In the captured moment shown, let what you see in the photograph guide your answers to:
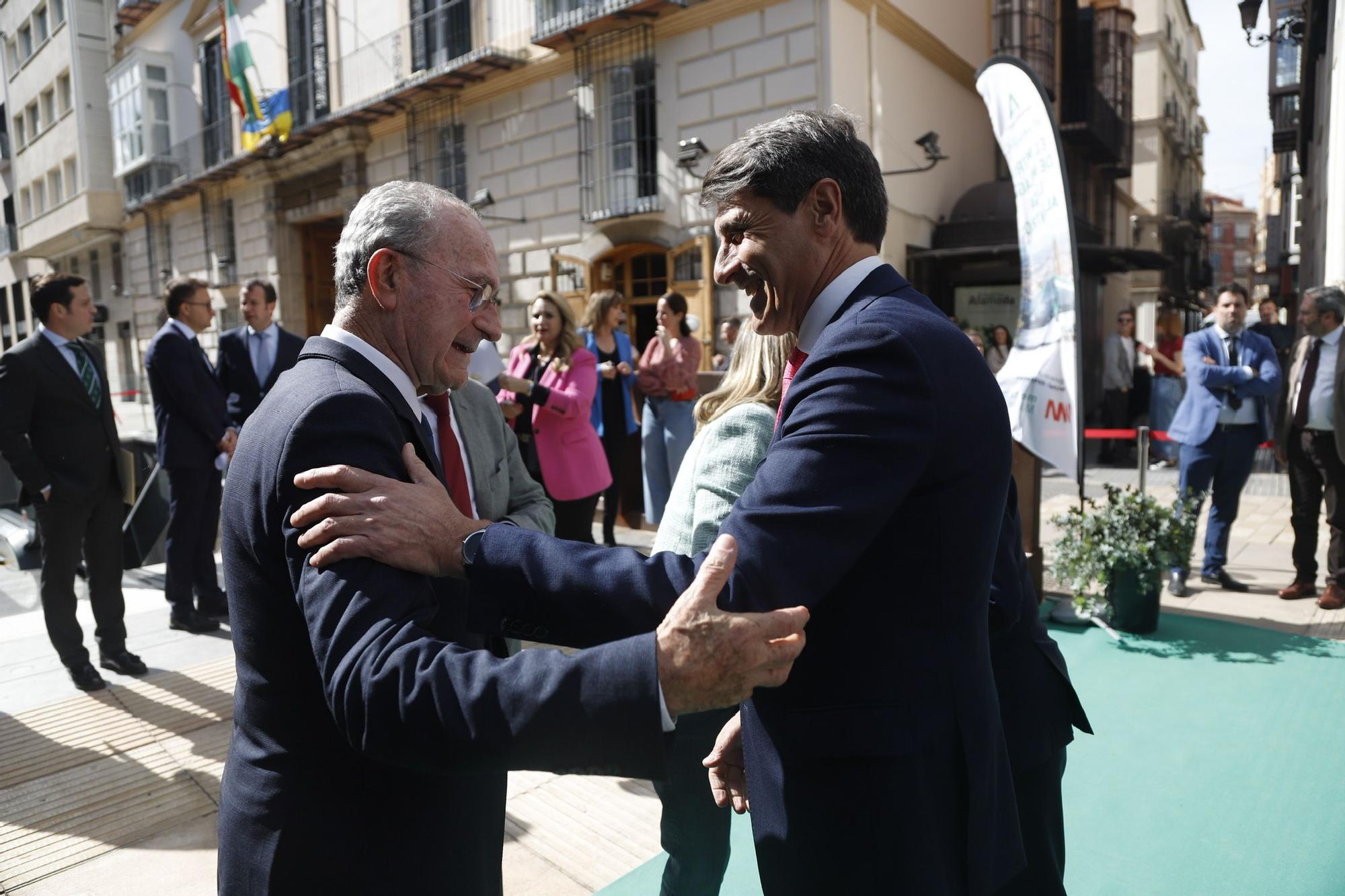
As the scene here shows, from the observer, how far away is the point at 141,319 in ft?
93.5

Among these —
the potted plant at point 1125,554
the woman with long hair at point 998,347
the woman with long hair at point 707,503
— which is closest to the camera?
the woman with long hair at point 707,503

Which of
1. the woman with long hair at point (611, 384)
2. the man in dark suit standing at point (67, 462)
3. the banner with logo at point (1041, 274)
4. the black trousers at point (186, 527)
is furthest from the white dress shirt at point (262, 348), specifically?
the banner with logo at point (1041, 274)

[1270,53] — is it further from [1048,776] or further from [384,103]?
[1048,776]

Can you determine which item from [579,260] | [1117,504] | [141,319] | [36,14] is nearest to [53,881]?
[1117,504]

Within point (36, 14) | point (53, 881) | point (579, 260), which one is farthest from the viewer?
point (36, 14)

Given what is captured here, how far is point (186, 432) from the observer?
18.3 feet

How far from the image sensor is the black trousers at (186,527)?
18.3 ft

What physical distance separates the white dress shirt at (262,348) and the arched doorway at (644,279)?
6.81m

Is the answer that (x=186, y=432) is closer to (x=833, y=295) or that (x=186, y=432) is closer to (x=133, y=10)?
(x=833, y=295)

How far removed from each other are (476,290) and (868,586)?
869 millimetres

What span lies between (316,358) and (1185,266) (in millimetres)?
37858

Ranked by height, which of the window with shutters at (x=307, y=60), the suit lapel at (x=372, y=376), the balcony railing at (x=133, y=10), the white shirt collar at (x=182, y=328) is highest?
the balcony railing at (x=133, y=10)

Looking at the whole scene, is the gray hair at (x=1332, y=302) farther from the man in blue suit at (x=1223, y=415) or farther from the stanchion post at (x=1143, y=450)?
the stanchion post at (x=1143, y=450)

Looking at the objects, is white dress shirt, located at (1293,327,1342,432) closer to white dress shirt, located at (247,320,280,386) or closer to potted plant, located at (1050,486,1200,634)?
potted plant, located at (1050,486,1200,634)
